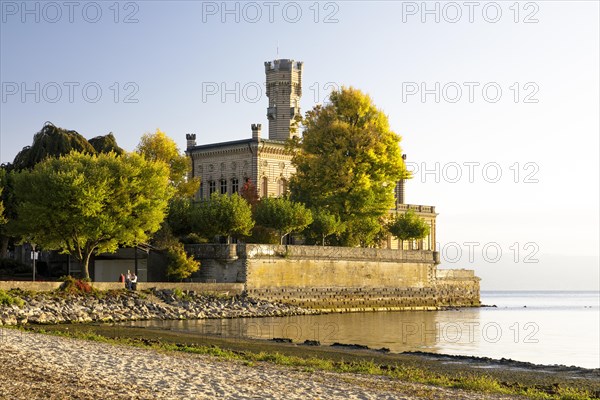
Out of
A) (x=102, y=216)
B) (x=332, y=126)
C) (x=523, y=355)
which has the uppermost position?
(x=332, y=126)

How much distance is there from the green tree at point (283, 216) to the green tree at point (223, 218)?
2.21 metres

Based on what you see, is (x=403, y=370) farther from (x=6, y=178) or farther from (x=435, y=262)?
(x=435, y=262)

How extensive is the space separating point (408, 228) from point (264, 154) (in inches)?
567

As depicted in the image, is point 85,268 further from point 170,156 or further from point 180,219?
point 170,156

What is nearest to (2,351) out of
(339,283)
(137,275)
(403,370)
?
(403,370)

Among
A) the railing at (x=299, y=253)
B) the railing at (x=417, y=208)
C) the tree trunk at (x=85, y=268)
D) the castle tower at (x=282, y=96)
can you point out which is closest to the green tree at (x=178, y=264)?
the railing at (x=299, y=253)

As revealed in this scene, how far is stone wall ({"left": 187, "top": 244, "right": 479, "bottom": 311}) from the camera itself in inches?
2094

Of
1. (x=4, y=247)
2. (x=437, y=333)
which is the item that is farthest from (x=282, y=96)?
(x=437, y=333)

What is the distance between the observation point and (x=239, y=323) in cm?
4200

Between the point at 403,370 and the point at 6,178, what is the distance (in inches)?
A: 1520

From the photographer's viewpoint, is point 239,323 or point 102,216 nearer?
point 239,323

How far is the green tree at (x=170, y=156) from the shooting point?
228 feet

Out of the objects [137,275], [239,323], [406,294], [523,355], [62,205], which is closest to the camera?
[523,355]

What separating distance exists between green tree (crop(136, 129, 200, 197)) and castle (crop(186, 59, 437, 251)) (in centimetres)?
526
